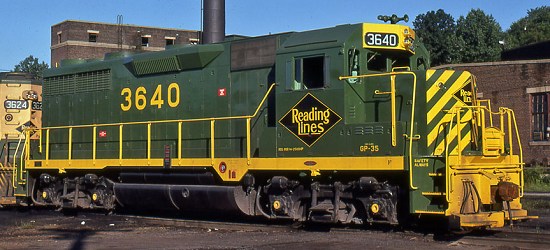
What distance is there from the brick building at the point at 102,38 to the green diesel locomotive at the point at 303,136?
1623 inches

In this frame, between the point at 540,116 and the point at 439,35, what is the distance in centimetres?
5152

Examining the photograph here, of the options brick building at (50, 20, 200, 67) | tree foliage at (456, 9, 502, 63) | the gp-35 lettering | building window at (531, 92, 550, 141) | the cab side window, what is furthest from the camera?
tree foliage at (456, 9, 502, 63)

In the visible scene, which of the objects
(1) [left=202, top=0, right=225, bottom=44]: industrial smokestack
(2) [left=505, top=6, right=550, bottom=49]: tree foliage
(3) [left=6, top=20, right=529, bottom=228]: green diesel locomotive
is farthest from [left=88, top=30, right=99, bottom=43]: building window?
(2) [left=505, top=6, right=550, bottom=49]: tree foliage

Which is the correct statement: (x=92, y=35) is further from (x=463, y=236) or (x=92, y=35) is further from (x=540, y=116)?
(x=463, y=236)

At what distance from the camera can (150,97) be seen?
48.6 feet

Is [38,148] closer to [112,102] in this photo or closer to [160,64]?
[112,102]

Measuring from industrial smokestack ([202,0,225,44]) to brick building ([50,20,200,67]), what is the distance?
128 feet

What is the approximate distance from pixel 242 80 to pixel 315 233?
3370 millimetres

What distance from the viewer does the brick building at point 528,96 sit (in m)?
33.8

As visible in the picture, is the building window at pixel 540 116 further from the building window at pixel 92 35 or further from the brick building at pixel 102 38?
the building window at pixel 92 35

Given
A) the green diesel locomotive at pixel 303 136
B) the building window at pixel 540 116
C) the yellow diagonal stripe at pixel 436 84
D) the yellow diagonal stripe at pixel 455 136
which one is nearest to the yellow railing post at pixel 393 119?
the green diesel locomotive at pixel 303 136

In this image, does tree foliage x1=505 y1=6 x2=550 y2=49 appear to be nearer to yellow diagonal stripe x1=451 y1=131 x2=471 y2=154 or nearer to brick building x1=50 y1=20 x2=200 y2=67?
brick building x1=50 y1=20 x2=200 y2=67

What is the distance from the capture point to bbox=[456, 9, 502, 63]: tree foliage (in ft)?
232

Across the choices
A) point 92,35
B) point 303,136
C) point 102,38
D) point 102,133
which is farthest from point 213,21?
point 102,38
